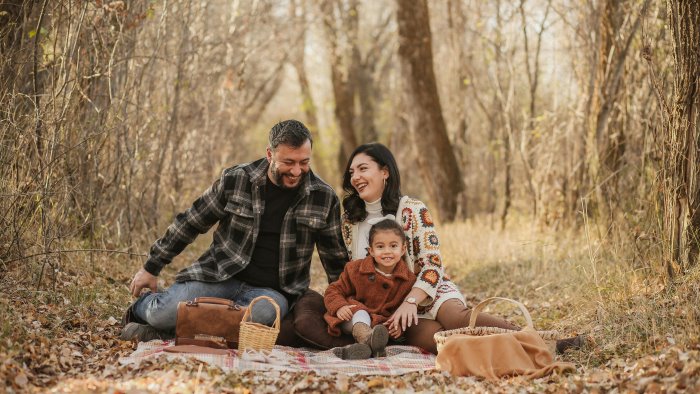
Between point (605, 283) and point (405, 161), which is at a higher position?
point (405, 161)

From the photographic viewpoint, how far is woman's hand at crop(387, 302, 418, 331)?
16.3ft

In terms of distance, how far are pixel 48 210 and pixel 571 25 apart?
567 cm

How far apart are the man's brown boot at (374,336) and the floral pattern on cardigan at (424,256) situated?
0.48 meters

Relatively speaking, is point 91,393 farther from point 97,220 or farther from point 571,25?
point 571,25

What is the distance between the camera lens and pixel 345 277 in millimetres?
5250

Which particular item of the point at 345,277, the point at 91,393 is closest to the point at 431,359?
the point at 345,277

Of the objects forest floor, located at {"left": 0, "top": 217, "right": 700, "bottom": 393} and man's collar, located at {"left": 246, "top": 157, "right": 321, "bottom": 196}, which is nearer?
forest floor, located at {"left": 0, "top": 217, "right": 700, "bottom": 393}

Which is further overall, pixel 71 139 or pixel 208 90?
pixel 208 90

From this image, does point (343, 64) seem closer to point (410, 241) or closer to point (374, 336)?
point (410, 241)

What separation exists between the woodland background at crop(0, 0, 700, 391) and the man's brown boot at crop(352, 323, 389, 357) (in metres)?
0.59

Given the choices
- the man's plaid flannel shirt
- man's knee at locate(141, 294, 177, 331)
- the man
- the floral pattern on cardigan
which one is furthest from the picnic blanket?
the man's plaid flannel shirt

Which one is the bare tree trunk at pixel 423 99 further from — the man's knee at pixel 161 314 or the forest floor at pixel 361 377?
the man's knee at pixel 161 314

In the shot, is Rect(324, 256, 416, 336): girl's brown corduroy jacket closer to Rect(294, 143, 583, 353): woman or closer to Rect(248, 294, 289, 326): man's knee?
Rect(294, 143, 583, 353): woman

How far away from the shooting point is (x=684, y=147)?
5219mm
